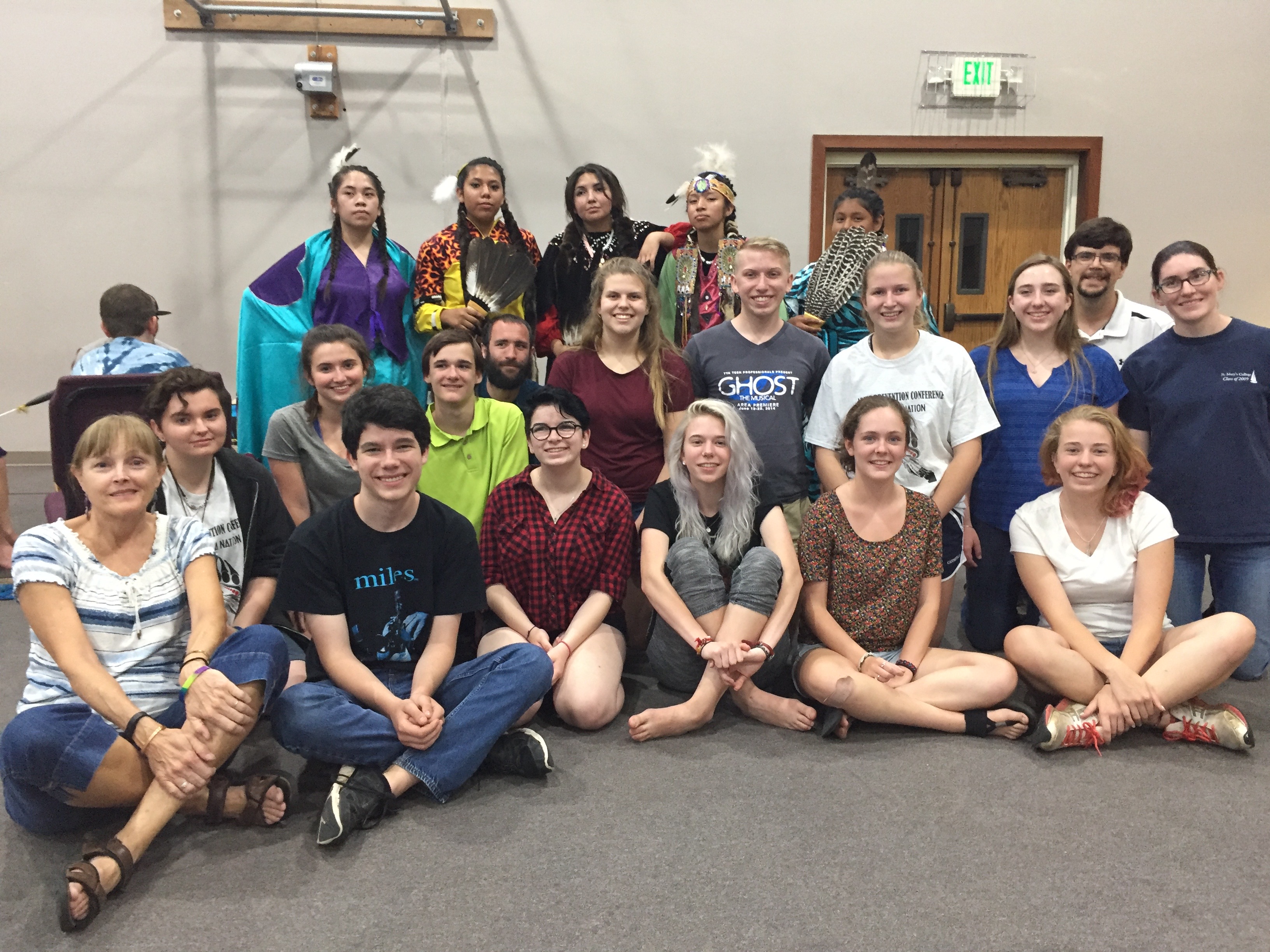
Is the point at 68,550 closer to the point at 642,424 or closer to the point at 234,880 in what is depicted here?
the point at 234,880

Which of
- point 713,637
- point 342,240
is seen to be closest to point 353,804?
point 713,637

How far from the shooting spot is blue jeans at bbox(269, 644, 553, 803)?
1.81 m

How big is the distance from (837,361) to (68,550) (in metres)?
1.98

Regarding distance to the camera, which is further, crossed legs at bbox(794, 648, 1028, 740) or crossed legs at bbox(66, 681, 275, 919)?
crossed legs at bbox(794, 648, 1028, 740)

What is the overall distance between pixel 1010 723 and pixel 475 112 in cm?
460

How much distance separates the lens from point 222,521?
7.04ft

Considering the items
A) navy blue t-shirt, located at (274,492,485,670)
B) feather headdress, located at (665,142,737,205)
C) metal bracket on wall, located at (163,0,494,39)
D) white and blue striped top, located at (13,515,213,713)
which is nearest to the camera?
white and blue striped top, located at (13,515,213,713)

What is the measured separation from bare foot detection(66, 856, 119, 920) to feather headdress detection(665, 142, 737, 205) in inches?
98.6

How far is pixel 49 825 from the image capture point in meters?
1.70

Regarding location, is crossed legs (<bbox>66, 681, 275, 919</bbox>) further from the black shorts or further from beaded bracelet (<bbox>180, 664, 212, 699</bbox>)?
the black shorts

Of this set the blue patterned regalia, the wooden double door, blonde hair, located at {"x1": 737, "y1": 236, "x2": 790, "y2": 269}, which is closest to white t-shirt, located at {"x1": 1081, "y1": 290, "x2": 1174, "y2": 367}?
blonde hair, located at {"x1": 737, "y1": 236, "x2": 790, "y2": 269}

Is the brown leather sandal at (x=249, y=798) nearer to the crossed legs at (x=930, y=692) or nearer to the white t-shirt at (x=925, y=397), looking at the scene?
the crossed legs at (x=930, y=692)

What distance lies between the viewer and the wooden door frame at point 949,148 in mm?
5441

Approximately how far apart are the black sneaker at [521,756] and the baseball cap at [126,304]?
7.51 feet
